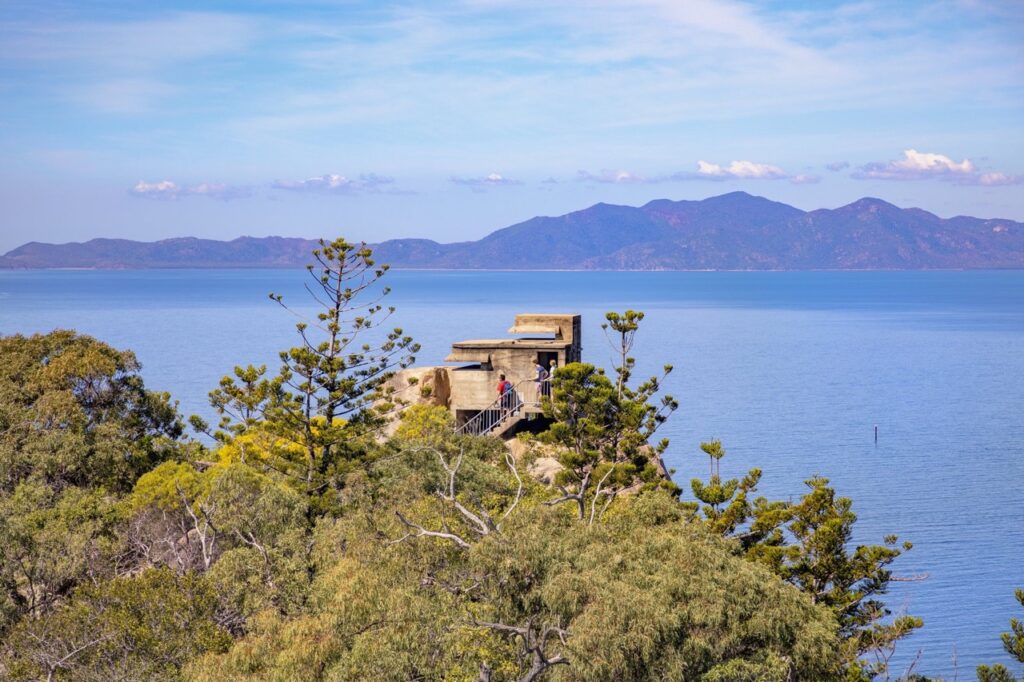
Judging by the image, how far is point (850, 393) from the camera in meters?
65.1

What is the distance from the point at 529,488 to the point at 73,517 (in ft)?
27.5

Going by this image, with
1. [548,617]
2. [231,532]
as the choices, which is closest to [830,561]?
[548,617]

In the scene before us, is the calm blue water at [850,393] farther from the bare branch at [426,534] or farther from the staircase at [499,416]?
the bare branch at [426,534]

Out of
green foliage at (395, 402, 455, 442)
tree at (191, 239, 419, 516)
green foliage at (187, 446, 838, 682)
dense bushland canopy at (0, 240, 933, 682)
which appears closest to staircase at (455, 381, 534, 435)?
green foliage at (395, 402, 455, 442)

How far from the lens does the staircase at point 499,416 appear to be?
30469mm

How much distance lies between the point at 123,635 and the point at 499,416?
679 inches

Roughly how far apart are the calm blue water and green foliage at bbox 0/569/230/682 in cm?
1400

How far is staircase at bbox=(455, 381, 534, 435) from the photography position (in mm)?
30469

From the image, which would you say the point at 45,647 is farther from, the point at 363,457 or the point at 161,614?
the point at 363,457

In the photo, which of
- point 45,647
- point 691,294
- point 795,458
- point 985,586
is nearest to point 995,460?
point 795,458

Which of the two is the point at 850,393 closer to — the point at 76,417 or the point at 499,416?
the point at 499,416

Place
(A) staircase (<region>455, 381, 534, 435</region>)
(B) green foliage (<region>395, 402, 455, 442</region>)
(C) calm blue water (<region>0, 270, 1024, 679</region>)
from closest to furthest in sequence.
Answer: (B) green foliage (<region>395, 402, 455, 442</region>), (A) staircase (<region>455, 381, 534, 435</region>), (C) calm blue water (<region>0, 270, 1024, 679</region>)

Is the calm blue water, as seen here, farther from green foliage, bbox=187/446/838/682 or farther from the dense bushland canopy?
green foliage, bbox=187/446/838/682

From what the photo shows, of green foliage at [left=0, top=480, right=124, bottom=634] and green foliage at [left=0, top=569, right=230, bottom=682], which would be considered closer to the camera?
green foliage at [left=0, top=569, right=230, bottom=682]
